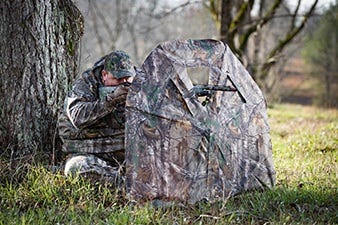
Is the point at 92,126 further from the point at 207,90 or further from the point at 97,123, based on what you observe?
the point at 207,90

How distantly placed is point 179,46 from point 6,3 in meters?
1.84

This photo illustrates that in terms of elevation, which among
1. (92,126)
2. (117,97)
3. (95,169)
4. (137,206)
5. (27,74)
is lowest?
(137,206)

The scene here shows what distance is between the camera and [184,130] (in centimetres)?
446

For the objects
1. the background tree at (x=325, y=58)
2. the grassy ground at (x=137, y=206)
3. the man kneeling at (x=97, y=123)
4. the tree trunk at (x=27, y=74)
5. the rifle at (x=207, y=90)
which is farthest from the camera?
the background tree at (x=325, y=58)

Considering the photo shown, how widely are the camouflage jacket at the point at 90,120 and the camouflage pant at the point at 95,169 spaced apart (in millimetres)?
128

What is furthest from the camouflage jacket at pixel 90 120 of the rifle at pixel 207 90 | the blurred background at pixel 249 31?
the blurred background at pixel 249 31

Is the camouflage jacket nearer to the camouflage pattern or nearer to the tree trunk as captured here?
the camouflage pattern

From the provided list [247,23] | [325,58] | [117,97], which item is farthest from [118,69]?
[325,58]

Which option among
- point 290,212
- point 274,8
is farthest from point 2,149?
point 274,8

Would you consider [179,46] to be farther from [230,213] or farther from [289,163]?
[289,163]

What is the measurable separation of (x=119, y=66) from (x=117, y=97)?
0.43 meters

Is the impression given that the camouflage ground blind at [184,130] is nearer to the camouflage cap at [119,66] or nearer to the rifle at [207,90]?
the rifle at [207,90]

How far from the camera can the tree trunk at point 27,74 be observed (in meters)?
5.27

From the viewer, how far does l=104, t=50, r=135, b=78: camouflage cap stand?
481cm
